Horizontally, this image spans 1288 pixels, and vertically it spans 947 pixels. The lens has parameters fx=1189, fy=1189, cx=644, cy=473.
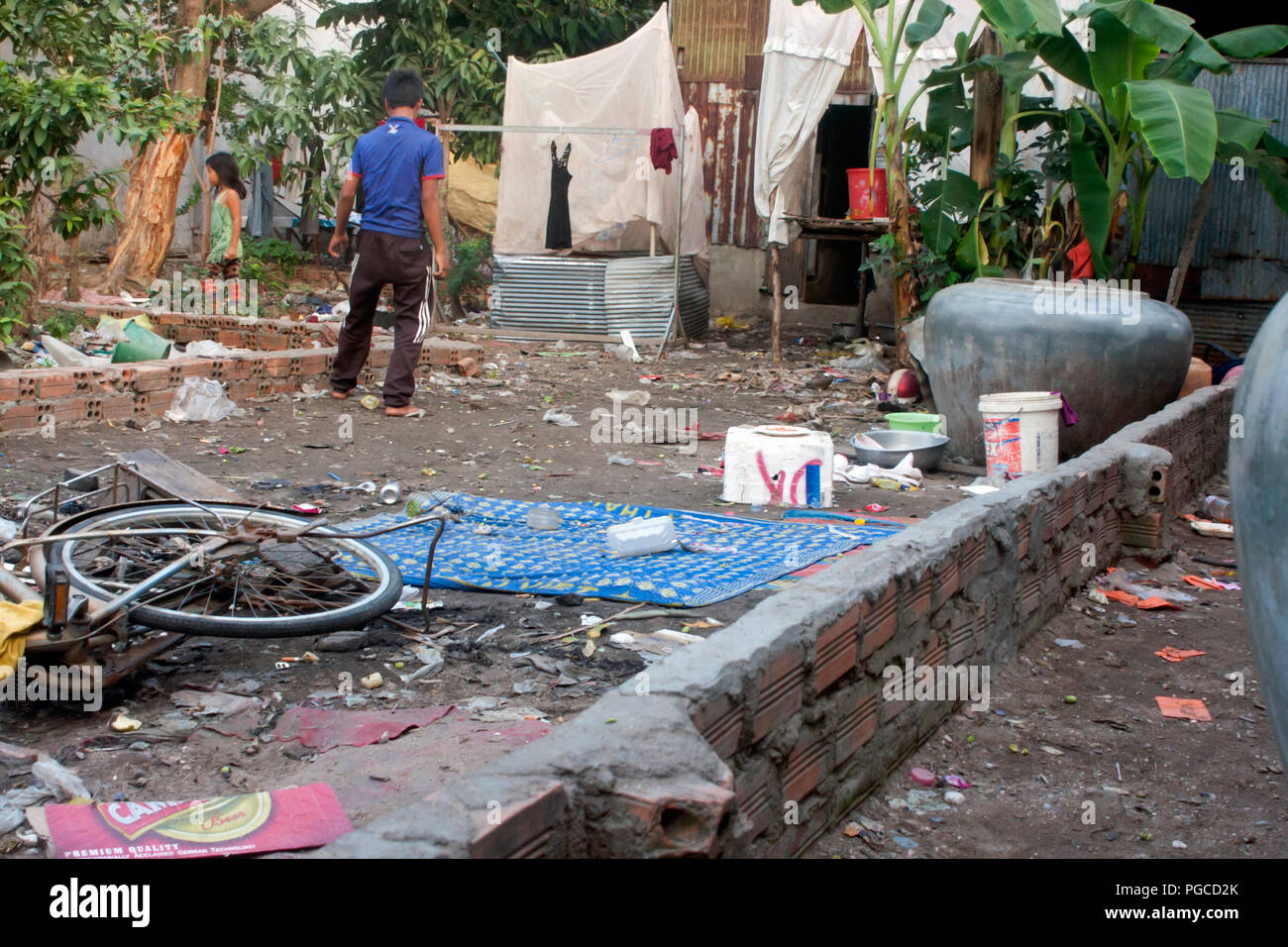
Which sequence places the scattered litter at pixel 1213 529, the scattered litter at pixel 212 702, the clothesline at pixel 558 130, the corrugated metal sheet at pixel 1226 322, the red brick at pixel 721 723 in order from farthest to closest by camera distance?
the clothesline at pixel 558 130 → the corrugated metal sheet at pixel 1226 322 → the scattered litter at pixel 1213 529 → the scattered litter at pixel 212 702 → the red brick at pixel 721 723

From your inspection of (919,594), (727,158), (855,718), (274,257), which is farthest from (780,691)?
(274,257)

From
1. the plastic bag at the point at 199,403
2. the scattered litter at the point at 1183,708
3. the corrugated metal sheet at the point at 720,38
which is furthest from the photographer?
the corrugated metal sheet at the point at 720,38

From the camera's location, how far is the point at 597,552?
4.53 m

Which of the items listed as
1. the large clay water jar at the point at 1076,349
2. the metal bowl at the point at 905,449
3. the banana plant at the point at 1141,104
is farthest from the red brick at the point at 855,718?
the banana plant at the point at 1141,104

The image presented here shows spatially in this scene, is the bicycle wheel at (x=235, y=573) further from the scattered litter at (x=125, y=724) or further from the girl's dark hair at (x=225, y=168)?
the girl's dark hair at (x=225, y=168)

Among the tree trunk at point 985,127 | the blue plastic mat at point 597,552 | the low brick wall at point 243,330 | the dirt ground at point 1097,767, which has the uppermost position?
the tree trunk at point 985,127

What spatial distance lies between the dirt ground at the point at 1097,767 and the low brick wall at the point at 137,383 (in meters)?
4.97

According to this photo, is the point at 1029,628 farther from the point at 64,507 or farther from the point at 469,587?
the point at 64,507

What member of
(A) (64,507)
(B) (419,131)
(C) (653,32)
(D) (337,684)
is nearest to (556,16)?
(C) (653,32)

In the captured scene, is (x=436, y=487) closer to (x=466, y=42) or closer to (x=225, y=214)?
(x=225, y=214)

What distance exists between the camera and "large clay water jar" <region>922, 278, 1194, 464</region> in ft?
21.2

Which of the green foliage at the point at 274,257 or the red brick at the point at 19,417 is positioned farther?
the green foliage at the point at 274,257

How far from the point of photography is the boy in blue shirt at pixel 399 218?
7227mm

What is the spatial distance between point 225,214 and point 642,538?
7122 millimetres
